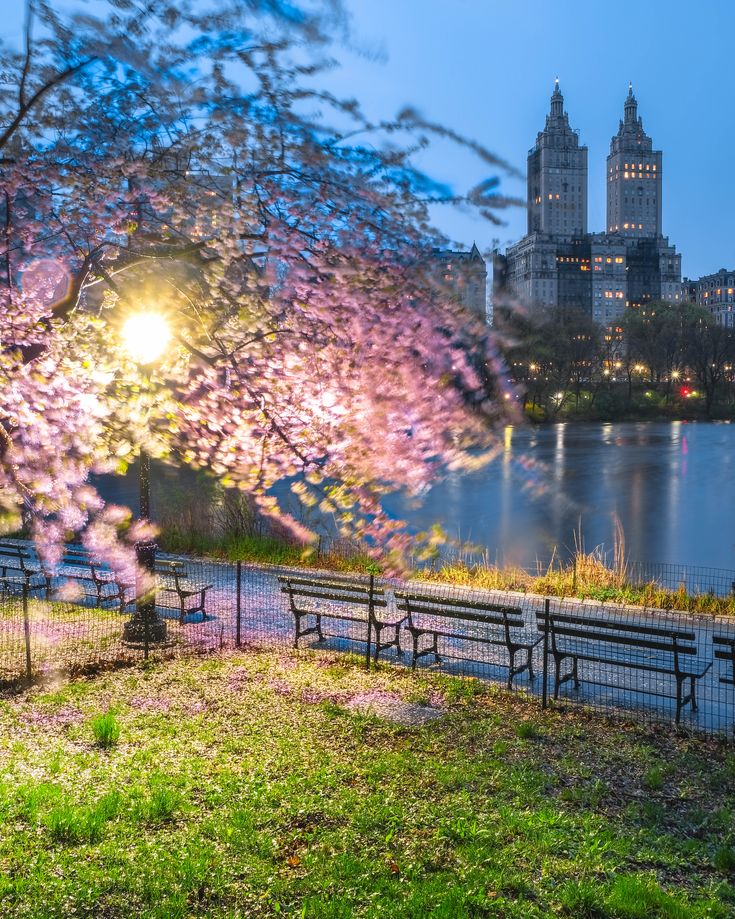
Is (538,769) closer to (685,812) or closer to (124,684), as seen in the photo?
(685,812)

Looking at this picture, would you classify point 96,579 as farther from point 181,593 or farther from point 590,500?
point 590,500

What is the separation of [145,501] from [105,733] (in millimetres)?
4765

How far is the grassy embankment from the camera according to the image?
523 inches

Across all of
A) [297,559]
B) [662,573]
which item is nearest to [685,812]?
[297,559]

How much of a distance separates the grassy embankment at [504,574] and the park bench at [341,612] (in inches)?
81.9

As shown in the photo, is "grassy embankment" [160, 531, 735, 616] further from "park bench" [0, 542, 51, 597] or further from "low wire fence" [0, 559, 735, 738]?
"park bench" [0, 542, 51, 597]

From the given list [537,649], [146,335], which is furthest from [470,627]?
[146,335]

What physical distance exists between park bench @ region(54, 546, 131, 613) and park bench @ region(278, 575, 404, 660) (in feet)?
9.44

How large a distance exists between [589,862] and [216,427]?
718cm

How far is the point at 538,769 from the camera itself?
6.21 meters

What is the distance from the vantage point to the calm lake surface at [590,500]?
89.0ft

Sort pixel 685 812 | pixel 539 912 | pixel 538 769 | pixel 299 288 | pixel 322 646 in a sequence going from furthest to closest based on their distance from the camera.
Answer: pixel 322 646, pixel 299 288, pixel 538 769, pixel 685 812, pixel 539 912

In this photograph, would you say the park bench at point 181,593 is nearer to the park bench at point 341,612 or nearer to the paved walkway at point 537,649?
the paved walkway at point 537,649

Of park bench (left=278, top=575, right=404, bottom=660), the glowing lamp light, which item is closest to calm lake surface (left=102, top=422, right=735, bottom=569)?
park bench (left=278, top=575, right=404, bottom=660)
